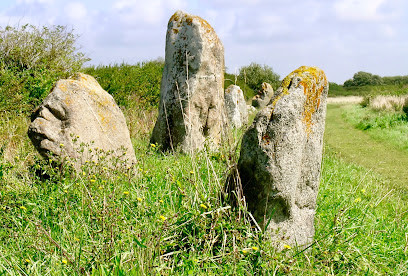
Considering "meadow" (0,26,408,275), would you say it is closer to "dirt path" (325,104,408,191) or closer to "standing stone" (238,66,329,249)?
"standing stone" (238,66,329,249)

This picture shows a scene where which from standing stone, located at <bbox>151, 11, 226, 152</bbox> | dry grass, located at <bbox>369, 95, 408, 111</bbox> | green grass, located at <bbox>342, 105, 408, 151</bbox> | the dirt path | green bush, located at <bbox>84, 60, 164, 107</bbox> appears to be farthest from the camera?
dry grass, located at <bbox>369, 95, 408, 111</bbox>

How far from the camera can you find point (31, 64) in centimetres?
1322

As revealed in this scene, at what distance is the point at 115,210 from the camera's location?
12.9 feet

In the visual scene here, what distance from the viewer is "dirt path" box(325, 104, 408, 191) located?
972 centimetres

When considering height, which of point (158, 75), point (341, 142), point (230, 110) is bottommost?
point (341, 142)

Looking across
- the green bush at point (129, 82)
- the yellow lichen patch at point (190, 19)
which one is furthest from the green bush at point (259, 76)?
the yellow lichen patch at point (190, 19)

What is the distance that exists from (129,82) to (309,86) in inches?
416

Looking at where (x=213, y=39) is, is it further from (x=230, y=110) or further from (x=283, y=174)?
(x=230, y=110)

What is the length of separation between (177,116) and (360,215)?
461 centimetres

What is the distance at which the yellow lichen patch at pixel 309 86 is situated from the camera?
4262mm

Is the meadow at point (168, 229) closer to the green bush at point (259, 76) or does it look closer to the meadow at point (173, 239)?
the meadow at point (173, 239)

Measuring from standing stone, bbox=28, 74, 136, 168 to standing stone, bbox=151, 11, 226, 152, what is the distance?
1.86 m

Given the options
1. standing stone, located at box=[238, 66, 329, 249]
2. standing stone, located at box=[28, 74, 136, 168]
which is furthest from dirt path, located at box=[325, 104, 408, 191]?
standing stone, located at box=[28, 74, 136, 168]

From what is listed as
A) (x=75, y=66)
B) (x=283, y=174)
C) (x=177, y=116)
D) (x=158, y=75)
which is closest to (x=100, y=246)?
(x=283, y=174)
